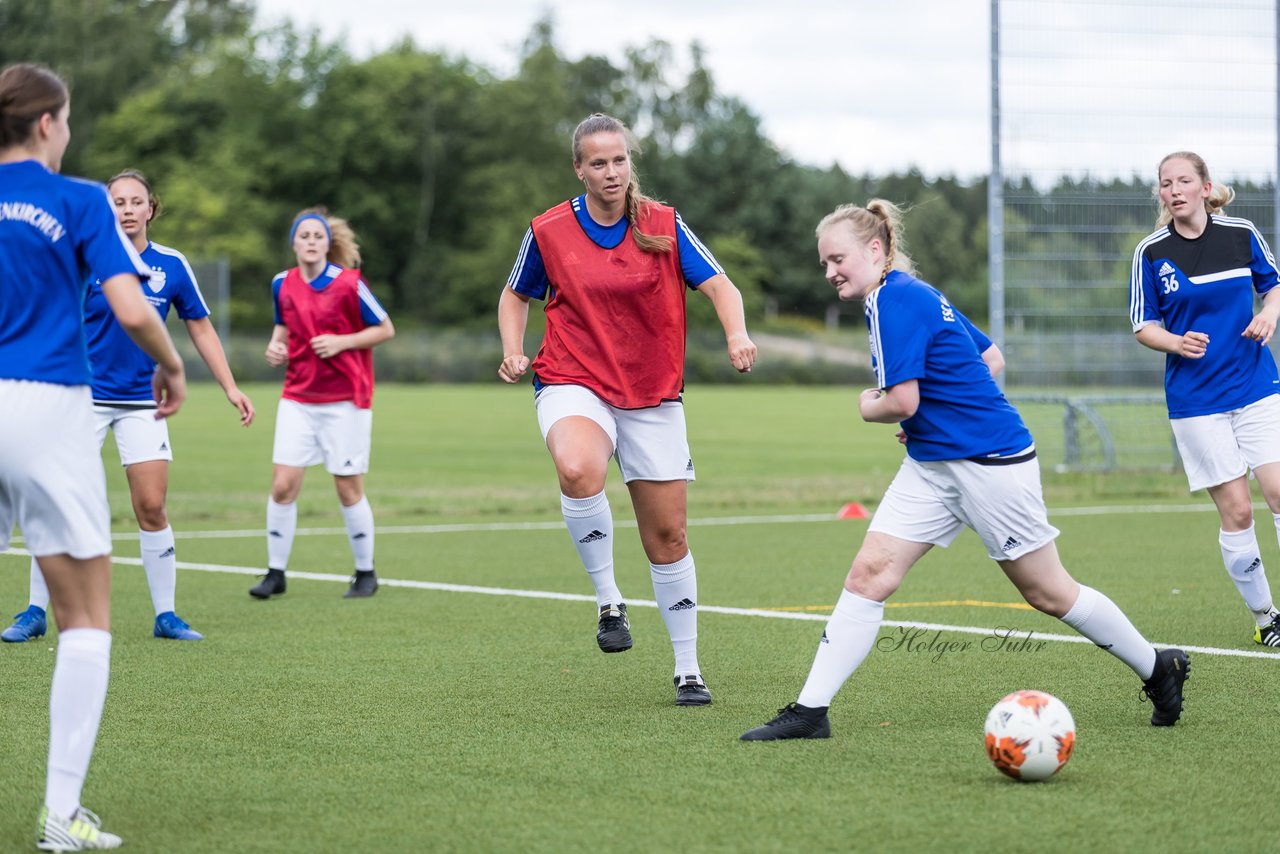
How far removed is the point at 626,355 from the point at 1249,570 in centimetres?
340

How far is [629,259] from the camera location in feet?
20.9

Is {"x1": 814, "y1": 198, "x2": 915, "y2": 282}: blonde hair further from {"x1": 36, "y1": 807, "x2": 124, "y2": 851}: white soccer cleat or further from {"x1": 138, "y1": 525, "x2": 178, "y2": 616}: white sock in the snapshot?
{"x1": 138, "y1": 525, "x2": 178, "y2": 616}: white sock

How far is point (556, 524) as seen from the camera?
1441 centimetres

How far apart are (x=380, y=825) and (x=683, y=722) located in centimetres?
169

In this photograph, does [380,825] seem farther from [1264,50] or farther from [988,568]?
[1264,50]

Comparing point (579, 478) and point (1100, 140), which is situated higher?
point (1100, 140)

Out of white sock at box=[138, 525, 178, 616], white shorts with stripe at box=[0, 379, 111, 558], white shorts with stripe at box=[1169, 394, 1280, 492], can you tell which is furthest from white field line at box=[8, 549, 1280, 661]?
white shorts with stripe at box=[0, 379, 111, 558]

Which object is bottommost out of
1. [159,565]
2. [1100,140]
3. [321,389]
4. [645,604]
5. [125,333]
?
[645,604]

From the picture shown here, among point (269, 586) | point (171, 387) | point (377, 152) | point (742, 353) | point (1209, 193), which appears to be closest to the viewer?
point (171, 387)

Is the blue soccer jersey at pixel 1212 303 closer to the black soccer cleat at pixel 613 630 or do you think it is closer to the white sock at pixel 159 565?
the black soccer cleat at pixel 613 630

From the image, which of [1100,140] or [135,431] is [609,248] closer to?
[135,431]

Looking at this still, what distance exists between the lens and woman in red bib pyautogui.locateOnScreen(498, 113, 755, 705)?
6320mm

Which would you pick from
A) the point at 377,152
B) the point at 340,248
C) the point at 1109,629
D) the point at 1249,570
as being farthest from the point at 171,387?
the point at 377,152

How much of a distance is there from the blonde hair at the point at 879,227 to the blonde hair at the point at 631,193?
105cm
